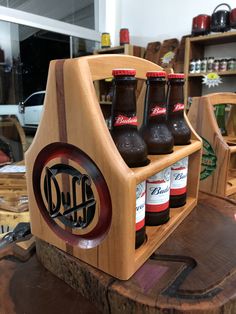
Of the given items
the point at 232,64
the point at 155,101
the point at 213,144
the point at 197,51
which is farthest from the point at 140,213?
the point at 197,51

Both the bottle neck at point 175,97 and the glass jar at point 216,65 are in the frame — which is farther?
the glass jar at point 216,65

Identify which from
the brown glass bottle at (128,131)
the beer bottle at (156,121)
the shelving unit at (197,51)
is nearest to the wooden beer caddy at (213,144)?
the beer bottle at (156,121)

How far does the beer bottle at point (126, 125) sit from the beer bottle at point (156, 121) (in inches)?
2.8

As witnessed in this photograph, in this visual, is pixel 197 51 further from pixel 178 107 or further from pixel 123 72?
pixel 123 72

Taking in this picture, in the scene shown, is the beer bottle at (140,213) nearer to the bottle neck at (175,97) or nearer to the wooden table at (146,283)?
the wooden table at (146,283)

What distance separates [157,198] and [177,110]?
0.24m

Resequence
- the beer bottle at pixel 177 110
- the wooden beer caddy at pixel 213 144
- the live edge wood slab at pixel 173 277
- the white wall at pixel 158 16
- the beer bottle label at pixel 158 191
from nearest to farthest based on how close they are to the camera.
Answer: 1. the live edge wood slab at pixel 173 277
2. the beer bottle label at pixel 158 191
3. the beer bottle at pixel 177 110
4. the wooden beer caddy at pixel 213 144
5. the white wall at pixel 158 16

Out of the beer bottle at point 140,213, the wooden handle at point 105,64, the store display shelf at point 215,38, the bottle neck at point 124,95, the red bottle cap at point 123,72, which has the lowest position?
the beer bottle at point 140,213

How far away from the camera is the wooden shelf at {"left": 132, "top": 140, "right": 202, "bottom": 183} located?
43 centimetres

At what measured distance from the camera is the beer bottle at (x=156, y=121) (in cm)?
54

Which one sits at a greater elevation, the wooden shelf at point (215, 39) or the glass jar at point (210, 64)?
the wooden shelf at point (215, 39)

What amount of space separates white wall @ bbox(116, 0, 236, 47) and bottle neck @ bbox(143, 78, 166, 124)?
86.9 inches

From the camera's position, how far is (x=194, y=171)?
727 millimetres

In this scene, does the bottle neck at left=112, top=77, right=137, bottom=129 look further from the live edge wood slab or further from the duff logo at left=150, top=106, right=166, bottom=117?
the live edge wood slab
